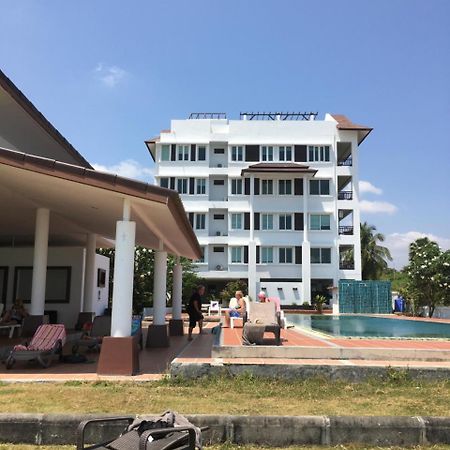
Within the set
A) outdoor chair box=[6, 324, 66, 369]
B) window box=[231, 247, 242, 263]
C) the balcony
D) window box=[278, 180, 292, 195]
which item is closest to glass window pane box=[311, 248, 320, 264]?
the balcony

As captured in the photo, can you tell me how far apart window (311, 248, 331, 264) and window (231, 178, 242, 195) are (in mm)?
7795

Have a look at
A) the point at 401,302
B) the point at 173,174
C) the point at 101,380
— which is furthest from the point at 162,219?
the point at 173,174

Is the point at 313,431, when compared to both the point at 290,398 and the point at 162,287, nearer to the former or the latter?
the point at 290,398

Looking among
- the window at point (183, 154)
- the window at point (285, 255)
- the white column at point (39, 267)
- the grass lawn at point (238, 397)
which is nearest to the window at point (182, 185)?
the window at point (183, 154)

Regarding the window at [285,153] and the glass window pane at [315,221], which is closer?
the glass window pane at [315,221]

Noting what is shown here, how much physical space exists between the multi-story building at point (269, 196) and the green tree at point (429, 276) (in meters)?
10.8

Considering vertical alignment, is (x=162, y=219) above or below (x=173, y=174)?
below

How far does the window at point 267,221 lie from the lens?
4016 cm

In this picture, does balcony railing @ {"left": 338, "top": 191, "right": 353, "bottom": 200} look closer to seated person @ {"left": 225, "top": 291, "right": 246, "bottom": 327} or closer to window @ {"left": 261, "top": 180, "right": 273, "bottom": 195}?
window @ {"left": 261, "top": 180, "right": 273, "bottom": 195}

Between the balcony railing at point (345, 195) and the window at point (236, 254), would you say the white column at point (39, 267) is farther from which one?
the balcony railing at point (345, 195)

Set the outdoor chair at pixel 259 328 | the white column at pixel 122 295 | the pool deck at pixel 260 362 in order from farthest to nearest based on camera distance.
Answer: the outdoor chair at pixel 259 328 → the white column at pixel 122 295 → the pool deck at pixel 260 362

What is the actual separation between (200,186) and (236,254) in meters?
6.62

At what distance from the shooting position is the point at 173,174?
41469mm

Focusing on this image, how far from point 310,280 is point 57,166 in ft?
108
